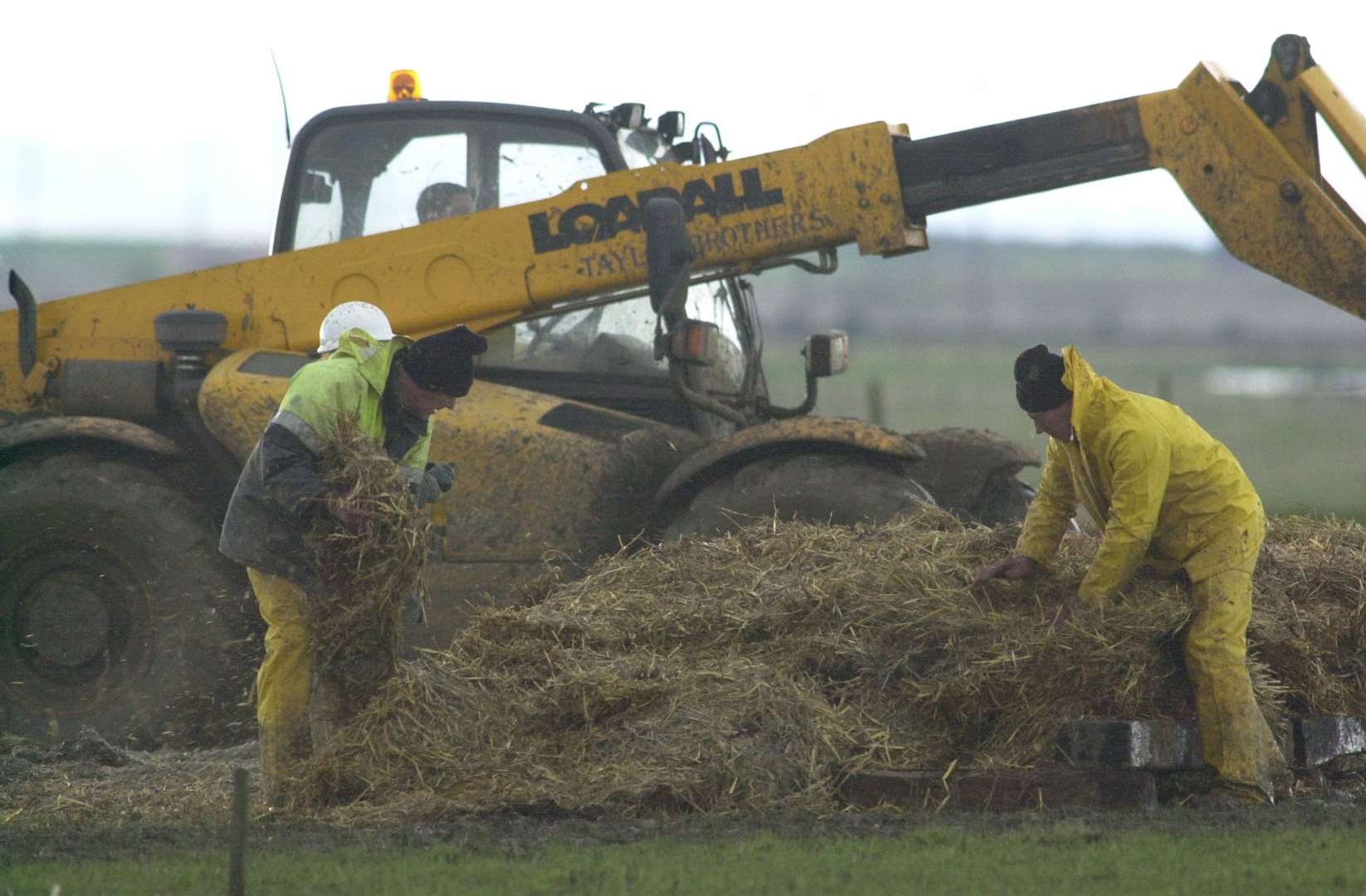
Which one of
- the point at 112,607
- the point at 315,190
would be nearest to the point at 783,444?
the point at 315,190

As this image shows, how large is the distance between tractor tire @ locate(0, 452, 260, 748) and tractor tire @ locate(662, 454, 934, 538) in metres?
2.22

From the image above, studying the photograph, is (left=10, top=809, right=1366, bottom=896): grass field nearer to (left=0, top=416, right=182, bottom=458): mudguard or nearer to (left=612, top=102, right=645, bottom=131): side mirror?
(left=0, top=416, right=182, bottom=458): mudguard

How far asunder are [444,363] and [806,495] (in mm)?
2042

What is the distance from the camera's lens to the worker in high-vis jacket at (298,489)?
22.7ft

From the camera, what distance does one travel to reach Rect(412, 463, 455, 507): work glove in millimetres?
7207

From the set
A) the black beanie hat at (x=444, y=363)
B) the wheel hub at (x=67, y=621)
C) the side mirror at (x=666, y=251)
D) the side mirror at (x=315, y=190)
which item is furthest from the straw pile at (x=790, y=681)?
the side mirror at (x=315, y=190)

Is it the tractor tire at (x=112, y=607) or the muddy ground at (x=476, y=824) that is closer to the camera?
the muddy ground at (x=476, y=824)

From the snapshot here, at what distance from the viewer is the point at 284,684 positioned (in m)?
7.01

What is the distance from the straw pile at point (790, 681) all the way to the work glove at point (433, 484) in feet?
1.95

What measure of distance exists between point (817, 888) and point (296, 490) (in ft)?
8.64

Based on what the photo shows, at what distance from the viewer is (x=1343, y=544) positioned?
8117mm

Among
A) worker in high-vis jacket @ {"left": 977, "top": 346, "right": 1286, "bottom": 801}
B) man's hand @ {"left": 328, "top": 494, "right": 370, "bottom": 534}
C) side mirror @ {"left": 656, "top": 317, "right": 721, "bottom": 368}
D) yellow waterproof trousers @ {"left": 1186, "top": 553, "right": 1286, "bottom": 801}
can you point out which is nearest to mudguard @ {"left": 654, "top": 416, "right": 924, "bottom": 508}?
side mirror @ {"left": 656, "top": 317, "right": 721, "bottom": 368}

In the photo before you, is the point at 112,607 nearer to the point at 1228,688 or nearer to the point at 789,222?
the point at 789,222

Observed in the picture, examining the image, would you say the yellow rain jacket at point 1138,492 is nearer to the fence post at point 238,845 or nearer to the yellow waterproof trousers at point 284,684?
the yellow waterproof trousers at point 284,684
